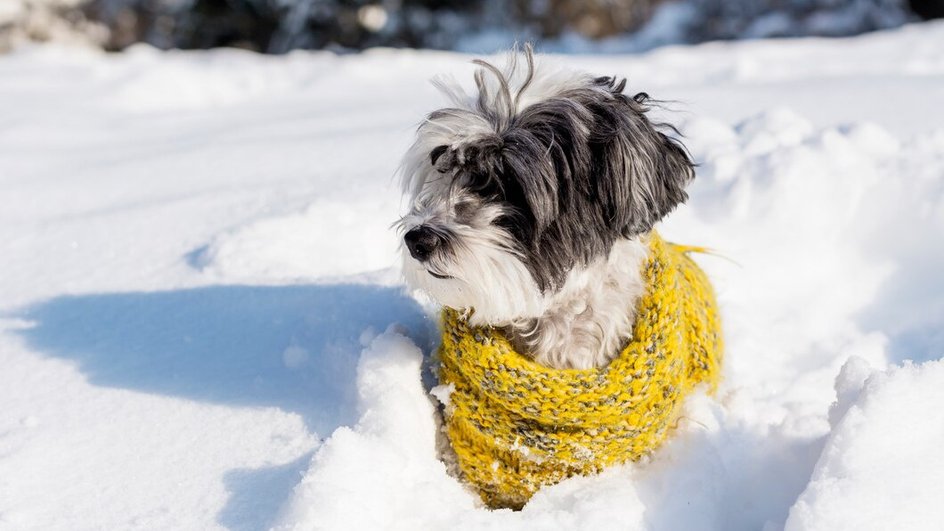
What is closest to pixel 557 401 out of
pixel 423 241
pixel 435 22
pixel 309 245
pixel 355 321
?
pixel 423 241

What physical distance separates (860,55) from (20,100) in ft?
18.8

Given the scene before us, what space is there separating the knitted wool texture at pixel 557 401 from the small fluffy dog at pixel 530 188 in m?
0.14

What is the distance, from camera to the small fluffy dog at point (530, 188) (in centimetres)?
240

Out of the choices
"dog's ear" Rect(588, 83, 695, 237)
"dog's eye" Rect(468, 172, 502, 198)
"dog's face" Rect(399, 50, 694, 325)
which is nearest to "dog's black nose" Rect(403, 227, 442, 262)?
"dog's face" Rect(399, 50, 694, 325)

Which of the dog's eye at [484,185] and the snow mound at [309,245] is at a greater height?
the dog's eye at [484,185]

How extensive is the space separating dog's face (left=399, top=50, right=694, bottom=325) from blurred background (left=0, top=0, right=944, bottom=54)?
8929 mm

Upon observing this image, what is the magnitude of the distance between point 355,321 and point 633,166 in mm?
1232

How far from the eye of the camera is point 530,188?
2385mm

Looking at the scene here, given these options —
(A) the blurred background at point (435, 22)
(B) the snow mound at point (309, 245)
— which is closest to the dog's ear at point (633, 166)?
(B) the snow mound at point (309, 245)

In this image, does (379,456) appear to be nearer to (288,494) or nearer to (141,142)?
(288,494)

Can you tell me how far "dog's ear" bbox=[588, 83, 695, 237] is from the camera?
2415 millimetres

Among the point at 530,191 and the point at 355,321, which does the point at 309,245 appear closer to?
the point at 355,321

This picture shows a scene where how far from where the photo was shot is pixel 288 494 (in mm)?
2453

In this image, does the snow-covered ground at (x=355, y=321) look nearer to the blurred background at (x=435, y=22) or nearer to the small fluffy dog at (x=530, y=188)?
the small fluffy dog at (x=530, y=188)
